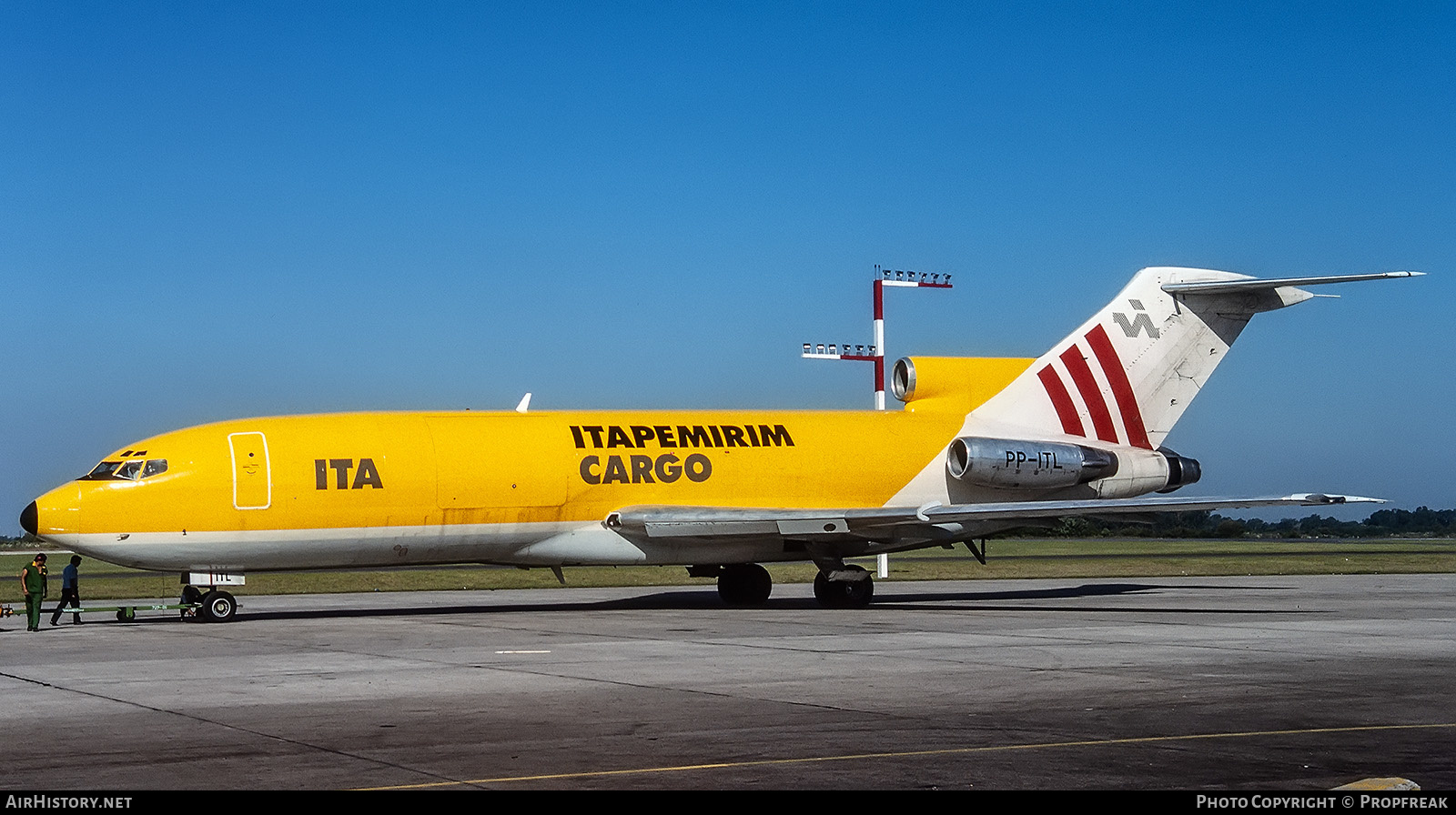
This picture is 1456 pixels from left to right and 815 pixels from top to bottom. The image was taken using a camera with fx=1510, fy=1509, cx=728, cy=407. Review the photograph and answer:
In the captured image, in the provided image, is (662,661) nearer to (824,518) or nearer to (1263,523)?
(824,518)

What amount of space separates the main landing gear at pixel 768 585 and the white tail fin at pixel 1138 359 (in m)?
5.59

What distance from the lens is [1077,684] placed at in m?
15.9

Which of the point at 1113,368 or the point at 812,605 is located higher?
the point at 1113,368

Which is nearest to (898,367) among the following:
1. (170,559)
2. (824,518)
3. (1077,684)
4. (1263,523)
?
(824,518)

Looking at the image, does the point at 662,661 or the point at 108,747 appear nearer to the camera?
the point at 108,747

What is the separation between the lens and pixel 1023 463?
103 ft

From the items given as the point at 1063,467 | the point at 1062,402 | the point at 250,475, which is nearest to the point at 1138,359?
the point at 1062,402

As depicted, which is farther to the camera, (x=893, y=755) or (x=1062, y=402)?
(x=1062, y=402)

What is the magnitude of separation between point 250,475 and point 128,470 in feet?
6.61

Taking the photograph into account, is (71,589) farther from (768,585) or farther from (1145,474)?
(1145,474)

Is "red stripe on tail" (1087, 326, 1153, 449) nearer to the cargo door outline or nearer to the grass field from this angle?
the grass field

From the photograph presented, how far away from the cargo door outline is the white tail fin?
1489cm

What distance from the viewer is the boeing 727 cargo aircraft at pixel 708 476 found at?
25.9 m

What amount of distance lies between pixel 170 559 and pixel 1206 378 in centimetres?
2202
